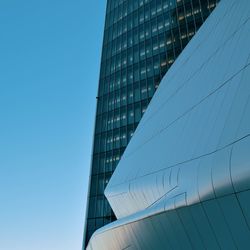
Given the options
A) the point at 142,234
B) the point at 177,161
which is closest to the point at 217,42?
the point at 177,161

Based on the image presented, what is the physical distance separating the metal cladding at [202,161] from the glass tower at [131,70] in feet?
129

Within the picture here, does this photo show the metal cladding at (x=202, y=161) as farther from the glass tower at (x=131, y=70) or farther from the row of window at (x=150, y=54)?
the row of window at (x=150, y=54)

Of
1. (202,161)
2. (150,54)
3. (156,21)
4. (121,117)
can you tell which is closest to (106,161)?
(121,117)

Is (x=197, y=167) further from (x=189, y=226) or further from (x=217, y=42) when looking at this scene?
(x=217, y=42)

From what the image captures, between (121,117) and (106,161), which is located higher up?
(121,117)

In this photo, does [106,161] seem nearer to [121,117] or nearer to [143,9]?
[121,117]

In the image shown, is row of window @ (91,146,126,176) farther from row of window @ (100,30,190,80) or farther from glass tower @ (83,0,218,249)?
row of window @ (100,30,190,80)

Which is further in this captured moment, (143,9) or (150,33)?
(143,9)

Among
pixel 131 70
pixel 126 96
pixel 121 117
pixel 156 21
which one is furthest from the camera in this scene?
pixel 156 21

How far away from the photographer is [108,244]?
77.3ft

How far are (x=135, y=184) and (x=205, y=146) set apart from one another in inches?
393

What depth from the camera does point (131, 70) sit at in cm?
7156

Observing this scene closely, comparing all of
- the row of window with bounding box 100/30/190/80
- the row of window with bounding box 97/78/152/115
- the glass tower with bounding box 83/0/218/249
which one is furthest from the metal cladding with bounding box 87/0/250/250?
the row of window with bounding box 100/30/190/80

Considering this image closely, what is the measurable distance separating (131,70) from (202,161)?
61125mm
